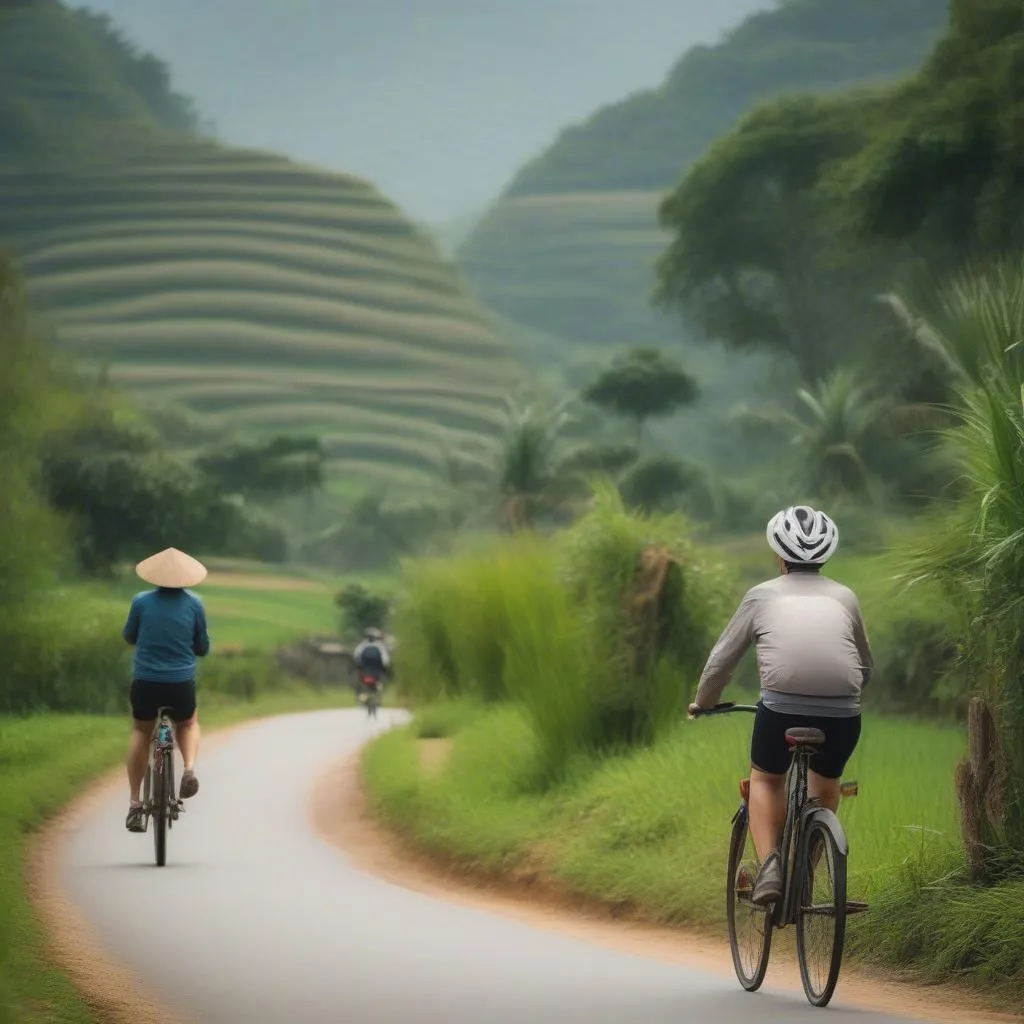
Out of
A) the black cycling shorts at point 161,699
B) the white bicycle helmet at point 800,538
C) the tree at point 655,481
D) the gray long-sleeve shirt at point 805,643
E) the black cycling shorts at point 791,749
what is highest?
the tree at point 655,481

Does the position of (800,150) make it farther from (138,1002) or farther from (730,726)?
(138,1002)

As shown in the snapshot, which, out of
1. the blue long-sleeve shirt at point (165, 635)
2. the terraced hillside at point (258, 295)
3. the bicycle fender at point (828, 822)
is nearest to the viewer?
the bicycle fender at point (828, 822)

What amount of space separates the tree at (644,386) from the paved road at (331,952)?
73.3m

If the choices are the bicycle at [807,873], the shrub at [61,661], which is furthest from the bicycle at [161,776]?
the shrub at [61,661]

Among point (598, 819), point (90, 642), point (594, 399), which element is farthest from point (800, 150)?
point (598, 819)

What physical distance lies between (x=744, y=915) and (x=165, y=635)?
18.9ft

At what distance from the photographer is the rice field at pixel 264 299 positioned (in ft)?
477

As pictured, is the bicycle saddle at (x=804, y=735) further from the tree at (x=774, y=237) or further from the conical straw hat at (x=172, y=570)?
the tree at (x=774, y=237)

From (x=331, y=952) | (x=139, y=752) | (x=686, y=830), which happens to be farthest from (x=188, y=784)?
(x=331, y=952)

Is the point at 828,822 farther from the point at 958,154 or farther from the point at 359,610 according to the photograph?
the point at 359,610

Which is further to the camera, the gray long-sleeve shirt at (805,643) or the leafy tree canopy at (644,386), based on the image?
the leafy tree canopy at (644,386)

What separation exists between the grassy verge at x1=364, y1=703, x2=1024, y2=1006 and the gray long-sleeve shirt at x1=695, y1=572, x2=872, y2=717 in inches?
65.3

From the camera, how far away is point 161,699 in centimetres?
1338

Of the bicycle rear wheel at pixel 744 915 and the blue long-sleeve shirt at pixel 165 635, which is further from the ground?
the blue long-sleeve shirt at pixel 165 635
